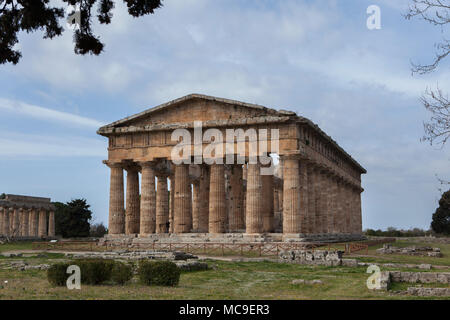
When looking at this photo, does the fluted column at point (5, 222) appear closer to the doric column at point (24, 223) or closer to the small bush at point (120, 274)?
the doric column at point (24, 223)

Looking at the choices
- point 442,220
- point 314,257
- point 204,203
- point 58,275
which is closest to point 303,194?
point 204,203

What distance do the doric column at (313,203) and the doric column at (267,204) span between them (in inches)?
119

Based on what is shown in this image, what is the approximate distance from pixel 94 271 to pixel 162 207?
84.6ft

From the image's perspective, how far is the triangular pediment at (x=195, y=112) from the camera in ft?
115

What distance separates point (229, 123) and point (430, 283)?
2134 centimetres

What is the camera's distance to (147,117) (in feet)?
127

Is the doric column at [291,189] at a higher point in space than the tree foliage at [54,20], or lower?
lower

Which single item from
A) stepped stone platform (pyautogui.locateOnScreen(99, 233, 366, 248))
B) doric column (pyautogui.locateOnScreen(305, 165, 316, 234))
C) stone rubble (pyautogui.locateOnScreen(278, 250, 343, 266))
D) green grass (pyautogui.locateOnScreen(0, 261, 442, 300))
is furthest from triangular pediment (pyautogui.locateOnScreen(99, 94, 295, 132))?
green grass (pyautogui.locateOnScreen(0, 261, 442, 300))

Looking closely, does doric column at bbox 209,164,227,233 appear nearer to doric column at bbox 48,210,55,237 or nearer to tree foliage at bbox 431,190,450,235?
doric column at bbox 48,210,55,237

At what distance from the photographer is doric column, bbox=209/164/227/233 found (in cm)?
3656

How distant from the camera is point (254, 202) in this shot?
34688 millimetres

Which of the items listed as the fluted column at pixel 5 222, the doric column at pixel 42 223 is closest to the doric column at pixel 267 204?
the fluted column at pixel 5 222

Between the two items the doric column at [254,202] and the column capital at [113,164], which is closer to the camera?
the doric column at [254,202]
